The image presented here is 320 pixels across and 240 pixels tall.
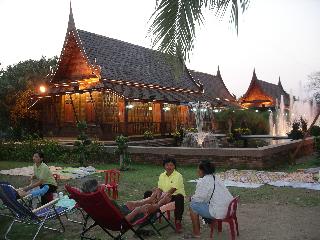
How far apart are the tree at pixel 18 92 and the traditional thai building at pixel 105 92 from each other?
1.95 m

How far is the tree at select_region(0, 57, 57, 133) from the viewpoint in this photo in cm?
2800

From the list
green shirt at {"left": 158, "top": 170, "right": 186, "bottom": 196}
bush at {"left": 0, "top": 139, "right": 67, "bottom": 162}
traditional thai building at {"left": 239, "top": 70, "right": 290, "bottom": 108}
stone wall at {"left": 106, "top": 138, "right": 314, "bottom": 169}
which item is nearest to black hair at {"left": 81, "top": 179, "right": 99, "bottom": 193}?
green shirt at {"left": 158, "top": 170, "right": 186, "bottom": 196}

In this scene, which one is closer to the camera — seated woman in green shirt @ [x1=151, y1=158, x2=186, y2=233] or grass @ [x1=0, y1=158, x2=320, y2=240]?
seated woman in green shirt @ [x1=151, y1=158, x2=186, y2=233]

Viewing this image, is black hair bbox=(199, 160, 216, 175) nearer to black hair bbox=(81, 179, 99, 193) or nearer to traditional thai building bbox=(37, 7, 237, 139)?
black hair bbox=(81, 179, 99, 193)

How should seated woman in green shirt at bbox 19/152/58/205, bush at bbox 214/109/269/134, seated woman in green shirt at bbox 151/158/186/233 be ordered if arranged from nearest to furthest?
seated woman in green shirt at bbox 151/158/186/233
seated woman in green shirt at bbox 19/152/58/205
bush at bbox 214/109/269/134

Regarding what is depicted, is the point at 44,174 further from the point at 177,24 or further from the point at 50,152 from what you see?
the point at 50,152

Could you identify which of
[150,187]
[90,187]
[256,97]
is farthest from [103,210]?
[256,97]

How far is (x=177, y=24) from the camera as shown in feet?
18.9

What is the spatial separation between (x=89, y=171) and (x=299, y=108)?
26.6 meters

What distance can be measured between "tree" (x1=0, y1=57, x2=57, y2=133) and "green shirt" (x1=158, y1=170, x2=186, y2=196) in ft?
70.3

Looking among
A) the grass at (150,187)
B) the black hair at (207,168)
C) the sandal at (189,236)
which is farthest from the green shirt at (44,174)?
the black hair at (207,168)

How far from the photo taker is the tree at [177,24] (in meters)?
5.65

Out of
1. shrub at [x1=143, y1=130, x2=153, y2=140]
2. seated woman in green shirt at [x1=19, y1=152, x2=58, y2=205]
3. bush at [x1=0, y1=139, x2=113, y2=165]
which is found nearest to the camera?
seated woman in green shirt at [x1=19, y1=152, x2=58, y2=205]

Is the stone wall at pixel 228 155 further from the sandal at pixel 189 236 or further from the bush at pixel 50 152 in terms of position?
the sandal at pixel 189 236
